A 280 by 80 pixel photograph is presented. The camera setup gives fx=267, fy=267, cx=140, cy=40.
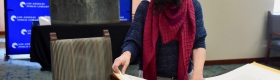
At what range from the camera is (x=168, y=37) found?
3.32 feet

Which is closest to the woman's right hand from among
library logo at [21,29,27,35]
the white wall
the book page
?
the book page

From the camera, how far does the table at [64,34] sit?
3.04m

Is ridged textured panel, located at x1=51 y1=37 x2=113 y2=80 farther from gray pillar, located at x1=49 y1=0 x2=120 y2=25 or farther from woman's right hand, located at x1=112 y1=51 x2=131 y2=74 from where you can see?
woman's right hand, located at x1=112 y1=51 x2=131 y2=74

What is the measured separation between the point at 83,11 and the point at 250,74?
2.61 ft

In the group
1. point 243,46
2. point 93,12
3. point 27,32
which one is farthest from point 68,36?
point 243,46

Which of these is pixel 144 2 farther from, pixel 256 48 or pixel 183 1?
pixel 256 48

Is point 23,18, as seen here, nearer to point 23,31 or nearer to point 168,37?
point 23,31

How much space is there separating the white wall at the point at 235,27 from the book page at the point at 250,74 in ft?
8.57

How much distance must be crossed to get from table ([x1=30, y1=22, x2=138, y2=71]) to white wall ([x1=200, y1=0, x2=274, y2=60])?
3.97 feet

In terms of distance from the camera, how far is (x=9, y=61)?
3871mm

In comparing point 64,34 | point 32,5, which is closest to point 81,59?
point 64,34

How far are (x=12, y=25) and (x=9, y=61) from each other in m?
0.53

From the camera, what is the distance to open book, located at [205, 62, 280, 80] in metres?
0.91

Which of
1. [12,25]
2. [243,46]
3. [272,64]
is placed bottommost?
[272,64]
